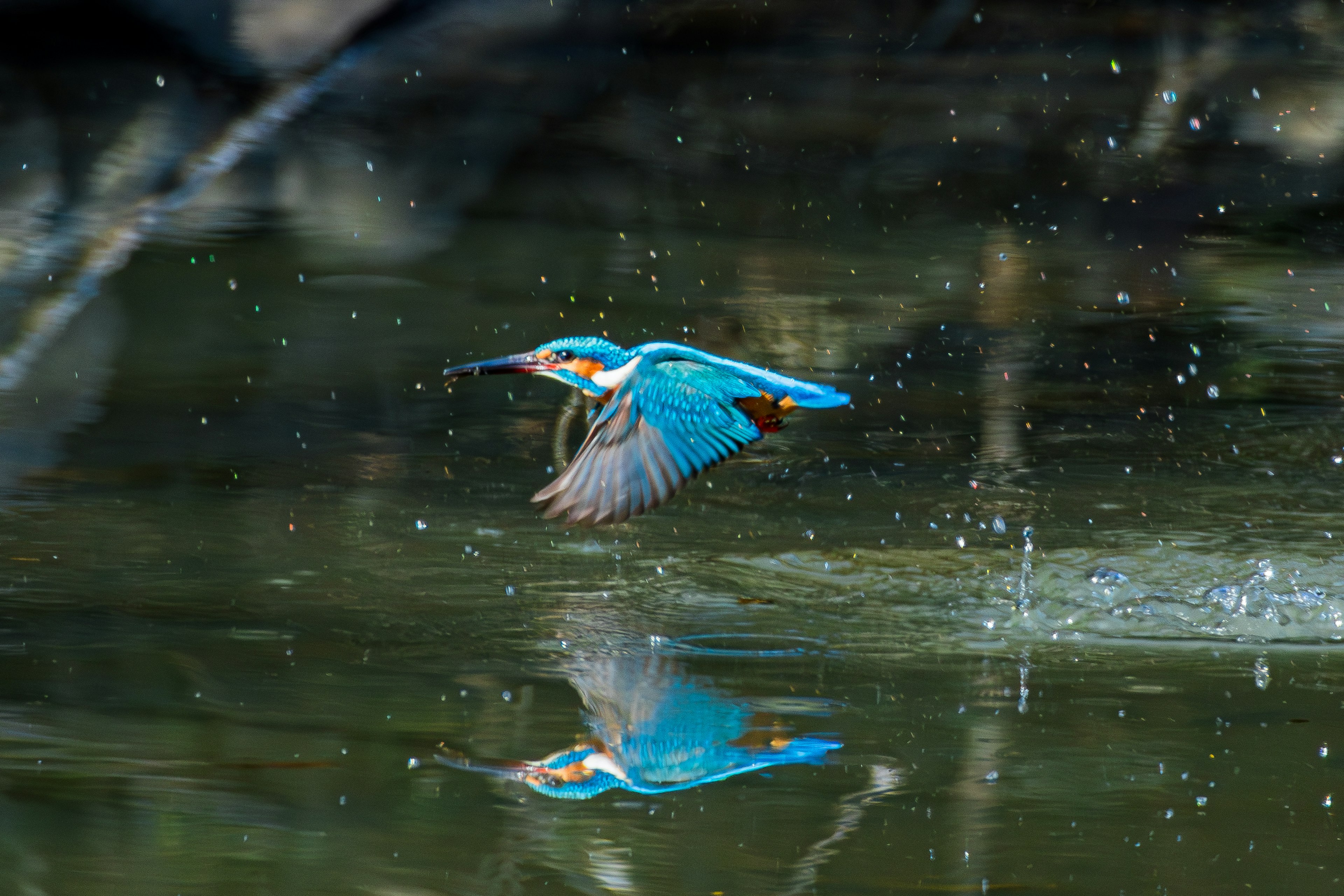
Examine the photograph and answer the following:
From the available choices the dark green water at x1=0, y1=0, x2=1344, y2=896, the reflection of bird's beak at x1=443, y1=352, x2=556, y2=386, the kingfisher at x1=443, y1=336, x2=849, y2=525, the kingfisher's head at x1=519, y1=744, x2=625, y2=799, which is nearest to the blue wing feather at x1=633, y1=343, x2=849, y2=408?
the kingfisher at x1=443, y1=336, x2=849, y2=525

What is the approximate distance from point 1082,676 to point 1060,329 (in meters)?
3.96

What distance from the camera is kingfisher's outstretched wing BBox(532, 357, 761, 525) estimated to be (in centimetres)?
287

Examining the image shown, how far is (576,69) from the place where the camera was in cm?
744

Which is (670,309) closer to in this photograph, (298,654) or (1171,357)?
(1171,357)

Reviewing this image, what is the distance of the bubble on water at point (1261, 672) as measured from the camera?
3027 millimetres

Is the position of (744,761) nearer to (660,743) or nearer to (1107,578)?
(660,743)

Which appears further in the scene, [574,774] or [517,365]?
[517,365]

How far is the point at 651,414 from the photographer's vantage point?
3.02 metres

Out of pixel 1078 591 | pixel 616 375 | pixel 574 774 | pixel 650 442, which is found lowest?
pixel 574 774

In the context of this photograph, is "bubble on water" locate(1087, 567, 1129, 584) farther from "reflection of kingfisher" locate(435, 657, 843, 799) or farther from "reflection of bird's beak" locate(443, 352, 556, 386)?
"reflection of bird's beak" locate(443, 352, 556, 386)

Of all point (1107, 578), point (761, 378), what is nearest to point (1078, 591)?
point (1107, 578)

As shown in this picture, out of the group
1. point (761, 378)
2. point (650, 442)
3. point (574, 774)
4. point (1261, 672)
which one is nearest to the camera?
point (574, 774)

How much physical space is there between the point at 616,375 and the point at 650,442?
40 cm

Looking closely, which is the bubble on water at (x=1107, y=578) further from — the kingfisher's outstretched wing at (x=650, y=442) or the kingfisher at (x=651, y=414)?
the kingfisher's outstretched wing at (x=650, y=442)
